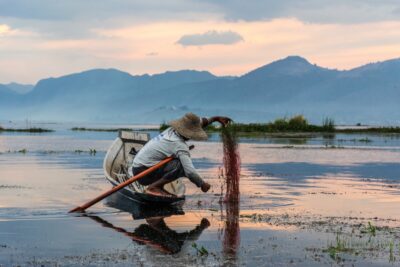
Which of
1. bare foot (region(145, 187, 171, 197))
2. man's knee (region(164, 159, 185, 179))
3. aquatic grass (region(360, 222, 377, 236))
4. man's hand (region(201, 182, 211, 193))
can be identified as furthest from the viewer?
bare foot (region(145, 187, 171, 197))

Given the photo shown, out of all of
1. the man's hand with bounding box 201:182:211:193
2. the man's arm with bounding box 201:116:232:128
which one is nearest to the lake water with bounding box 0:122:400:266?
the man's hand with bounding box 201:182:211:193

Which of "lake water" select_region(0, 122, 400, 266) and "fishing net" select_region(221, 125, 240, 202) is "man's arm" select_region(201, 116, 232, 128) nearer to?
"fishing net" select_region(221, 125, 240, 202)

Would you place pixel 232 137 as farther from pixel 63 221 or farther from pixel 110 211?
pixel 63 221

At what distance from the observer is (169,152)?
14.2 metres

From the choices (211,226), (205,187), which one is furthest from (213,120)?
(211,226)

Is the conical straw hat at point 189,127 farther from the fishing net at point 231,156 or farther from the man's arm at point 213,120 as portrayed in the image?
the fishing net at point 231,156

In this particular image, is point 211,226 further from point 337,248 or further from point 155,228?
point 337,248

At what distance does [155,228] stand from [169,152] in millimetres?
2431

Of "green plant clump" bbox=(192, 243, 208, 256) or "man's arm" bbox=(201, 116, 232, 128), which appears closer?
"green plant clump" bbox=(192, 243, 208, 256)

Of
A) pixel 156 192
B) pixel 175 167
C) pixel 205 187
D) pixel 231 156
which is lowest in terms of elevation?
pixel 156 192

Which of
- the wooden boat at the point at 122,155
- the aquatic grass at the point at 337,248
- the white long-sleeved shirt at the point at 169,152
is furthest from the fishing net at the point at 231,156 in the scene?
the aquatic grass at the point at 337,248

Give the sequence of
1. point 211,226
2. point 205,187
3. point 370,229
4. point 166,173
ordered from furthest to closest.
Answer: point 166,173 → point 205,187 → point 211,226 → point 370,229

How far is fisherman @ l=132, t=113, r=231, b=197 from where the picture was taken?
13922mm

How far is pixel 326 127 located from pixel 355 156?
4193 centimetres
